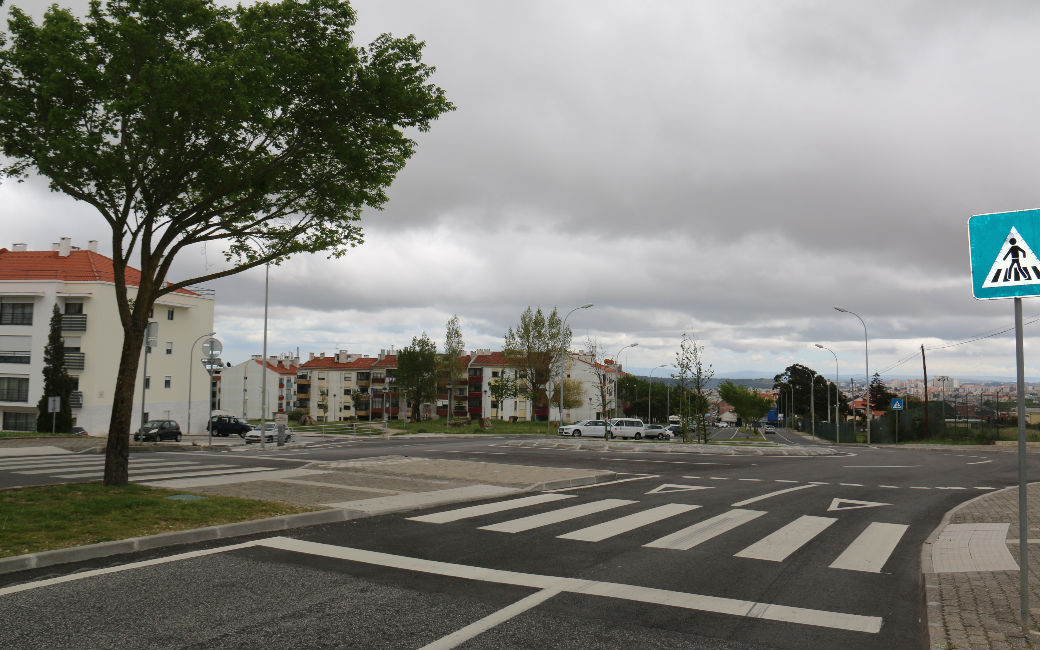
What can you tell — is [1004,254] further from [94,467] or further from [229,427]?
[229,427]

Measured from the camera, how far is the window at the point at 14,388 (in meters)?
48.9

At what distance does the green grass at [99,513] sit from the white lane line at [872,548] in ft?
25.0

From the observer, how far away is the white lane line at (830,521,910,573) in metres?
7.80

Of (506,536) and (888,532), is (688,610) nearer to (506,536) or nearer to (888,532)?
(506,536)

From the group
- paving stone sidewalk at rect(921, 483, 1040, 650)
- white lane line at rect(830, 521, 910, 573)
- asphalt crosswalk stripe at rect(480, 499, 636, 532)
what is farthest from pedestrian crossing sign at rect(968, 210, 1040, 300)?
asphalt crosswalk stripe at rect(480, 499, 636, 532)

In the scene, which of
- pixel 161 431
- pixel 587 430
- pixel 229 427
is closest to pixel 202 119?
pixel 161 431

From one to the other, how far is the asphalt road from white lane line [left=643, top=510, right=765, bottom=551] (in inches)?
2.2

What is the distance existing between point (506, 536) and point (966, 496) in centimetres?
1187

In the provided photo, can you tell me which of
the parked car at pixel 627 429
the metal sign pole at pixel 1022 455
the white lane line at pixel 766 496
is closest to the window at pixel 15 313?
the parked car at pixel 627 429

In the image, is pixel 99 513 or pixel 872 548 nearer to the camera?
pixel 872 548

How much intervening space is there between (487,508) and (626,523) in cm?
262

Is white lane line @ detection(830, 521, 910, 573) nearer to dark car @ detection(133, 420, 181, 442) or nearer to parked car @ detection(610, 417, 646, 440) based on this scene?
parked car @ detection(610, 417, 646, 440)

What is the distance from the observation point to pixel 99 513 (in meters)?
9.25

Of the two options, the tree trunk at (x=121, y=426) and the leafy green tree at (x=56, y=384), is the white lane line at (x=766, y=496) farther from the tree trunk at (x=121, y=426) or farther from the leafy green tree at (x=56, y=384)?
the leafy green tree at (x=56, y=384)
